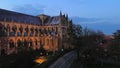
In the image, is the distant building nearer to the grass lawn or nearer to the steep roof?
the steep roof

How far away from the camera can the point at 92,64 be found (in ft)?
266

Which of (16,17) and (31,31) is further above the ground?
(16,17)

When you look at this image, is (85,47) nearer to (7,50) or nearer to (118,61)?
(118,61)

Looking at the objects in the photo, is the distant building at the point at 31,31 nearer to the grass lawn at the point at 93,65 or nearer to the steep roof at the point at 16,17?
the steep roof at the point at 16,17

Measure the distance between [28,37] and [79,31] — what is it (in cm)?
3001

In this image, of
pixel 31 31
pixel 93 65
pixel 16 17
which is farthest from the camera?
pixel 31 31

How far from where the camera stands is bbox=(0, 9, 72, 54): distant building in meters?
108

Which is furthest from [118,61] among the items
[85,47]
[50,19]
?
[50,19]

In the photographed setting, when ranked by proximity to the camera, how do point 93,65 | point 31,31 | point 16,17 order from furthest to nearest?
point 31,31
point 16,17
point 93,65

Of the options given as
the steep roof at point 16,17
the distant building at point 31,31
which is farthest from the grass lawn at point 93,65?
the steep roof at point 16,17

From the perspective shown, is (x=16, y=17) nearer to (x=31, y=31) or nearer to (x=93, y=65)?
(x=31, y=31)

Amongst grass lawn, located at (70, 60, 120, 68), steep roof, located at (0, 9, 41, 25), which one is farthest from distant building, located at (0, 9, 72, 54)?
grass lawn, located at (70, 60, 120, 68)

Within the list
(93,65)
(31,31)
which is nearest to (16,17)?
(31,31)

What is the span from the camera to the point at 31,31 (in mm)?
130375
